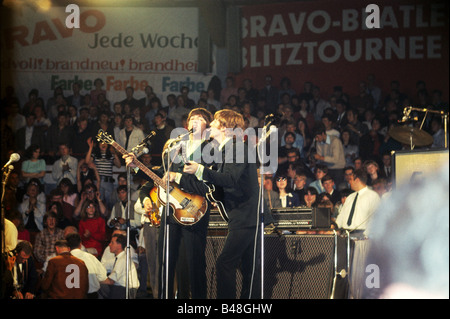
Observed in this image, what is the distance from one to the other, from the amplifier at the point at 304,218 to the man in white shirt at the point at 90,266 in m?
2.49

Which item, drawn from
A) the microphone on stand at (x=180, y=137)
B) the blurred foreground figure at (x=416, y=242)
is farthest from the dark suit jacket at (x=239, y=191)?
the blurred foreground figure at (x=416, y=242)

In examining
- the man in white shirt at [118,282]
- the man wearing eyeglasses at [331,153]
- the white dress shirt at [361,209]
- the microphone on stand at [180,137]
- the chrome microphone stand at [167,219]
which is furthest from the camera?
the man wearing eyeglasses at [331,153]

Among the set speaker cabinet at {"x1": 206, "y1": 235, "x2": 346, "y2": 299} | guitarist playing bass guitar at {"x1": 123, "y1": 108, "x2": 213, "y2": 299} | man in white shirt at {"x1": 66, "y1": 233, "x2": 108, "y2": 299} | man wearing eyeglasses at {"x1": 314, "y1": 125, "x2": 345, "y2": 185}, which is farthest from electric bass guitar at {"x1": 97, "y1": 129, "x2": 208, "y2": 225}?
man wearing eyeglasses at {"x1": 314, "y1": 125, "x2": 345, "y2": 185}

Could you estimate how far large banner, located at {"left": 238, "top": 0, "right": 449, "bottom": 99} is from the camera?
12453 mm

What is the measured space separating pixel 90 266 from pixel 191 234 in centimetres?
246

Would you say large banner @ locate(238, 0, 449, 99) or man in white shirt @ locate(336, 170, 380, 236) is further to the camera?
large banner @ locate(238, 0, 449, 99)

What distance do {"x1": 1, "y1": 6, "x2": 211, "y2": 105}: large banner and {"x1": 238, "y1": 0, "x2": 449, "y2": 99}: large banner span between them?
130cm

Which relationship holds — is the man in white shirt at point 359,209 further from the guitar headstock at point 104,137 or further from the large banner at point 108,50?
the large banner at point 108,50

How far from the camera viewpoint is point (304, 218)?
21.5 feet

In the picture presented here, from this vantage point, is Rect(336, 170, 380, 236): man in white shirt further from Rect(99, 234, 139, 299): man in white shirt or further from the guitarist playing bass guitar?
Rect(99, 234, 139, 299): man in white shirt

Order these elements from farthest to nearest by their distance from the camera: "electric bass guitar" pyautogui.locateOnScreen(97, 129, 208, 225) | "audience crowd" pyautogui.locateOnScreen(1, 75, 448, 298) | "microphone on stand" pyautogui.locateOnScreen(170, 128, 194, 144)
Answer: "audience crowd" pyautogui.locateOnScreen(1, 75, 448, 298)
"electric bass guitar" pyautogui.locateOnScreen(97, 129, 208, 225)
"microphone on stand" pyautogui.locateOnScreen(170, 128, 194, 144)

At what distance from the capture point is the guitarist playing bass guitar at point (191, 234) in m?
5.77

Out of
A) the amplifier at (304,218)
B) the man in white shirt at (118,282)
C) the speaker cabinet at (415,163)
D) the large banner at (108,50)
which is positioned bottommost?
the man in white shirt at (118,282)
